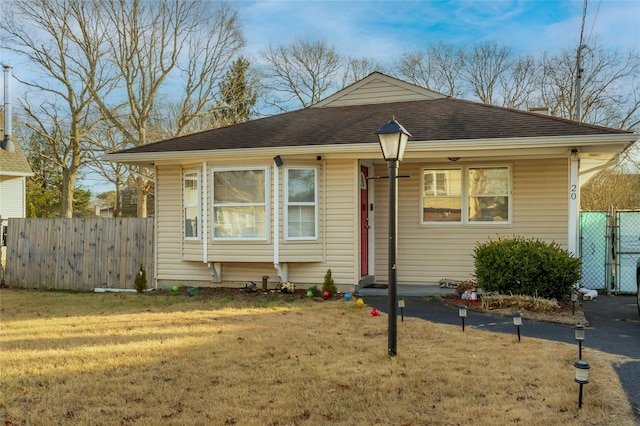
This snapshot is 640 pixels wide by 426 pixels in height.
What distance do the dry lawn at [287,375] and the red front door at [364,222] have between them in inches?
125

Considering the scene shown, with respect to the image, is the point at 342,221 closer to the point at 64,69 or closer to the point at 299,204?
the point at 299,204

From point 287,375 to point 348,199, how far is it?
5728 millimetres

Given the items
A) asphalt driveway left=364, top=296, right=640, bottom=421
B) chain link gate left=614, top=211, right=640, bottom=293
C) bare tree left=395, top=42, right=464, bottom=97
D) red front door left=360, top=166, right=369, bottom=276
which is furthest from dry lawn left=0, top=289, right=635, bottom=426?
bare tree left=395, top=42, right=464, bottom=97

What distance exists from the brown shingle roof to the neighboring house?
0.16 ft

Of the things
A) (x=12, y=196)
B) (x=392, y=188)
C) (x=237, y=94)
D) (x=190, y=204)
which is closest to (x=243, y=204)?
(x=190, y=204)

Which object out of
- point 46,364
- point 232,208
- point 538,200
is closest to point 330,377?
point 46,364

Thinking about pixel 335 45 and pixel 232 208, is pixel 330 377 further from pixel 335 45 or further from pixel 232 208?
pixel 335 45

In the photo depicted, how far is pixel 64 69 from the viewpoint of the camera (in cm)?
2488

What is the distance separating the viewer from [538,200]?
10.2m

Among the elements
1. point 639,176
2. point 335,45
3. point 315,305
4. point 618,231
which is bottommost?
point 315,305

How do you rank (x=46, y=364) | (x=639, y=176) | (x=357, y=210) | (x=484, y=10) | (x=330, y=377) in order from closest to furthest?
(x=330, y=377) → (x=46, y=364) → (x=357, y=210) → (x=484, y=10) → (x=639, y=176)

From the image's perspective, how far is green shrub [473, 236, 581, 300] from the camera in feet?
27.4

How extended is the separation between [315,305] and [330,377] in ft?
13.7

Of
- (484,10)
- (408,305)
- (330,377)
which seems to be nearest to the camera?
(330,377)
